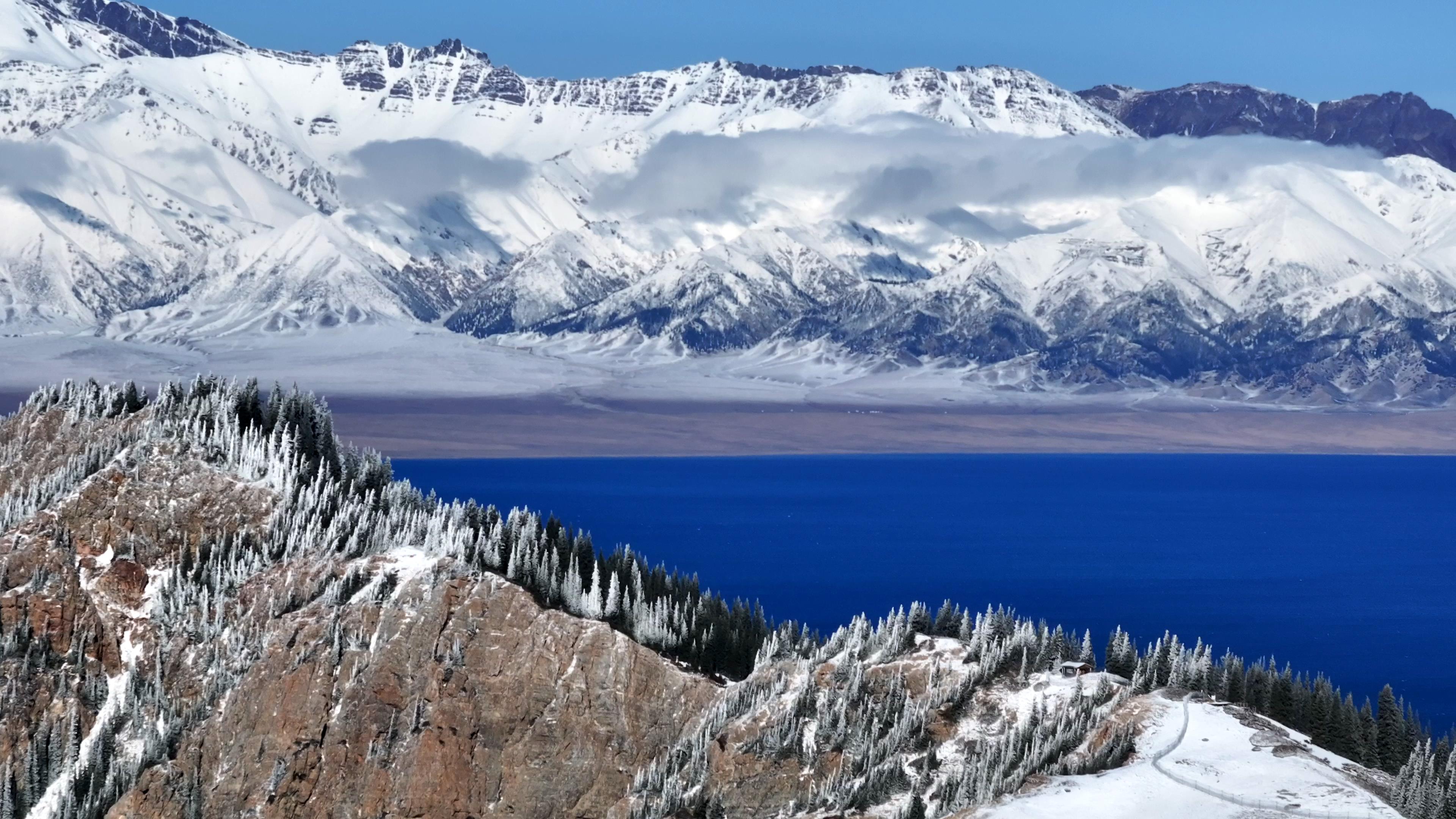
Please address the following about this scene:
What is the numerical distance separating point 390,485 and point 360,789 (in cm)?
3638

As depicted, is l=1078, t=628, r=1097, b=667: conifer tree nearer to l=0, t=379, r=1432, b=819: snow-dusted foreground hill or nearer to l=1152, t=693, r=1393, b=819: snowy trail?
l=0, t=379, r=1432, b=819: snow-dusted foreground hill

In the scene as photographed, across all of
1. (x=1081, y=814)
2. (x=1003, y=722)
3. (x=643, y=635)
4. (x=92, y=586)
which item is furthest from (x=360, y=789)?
(x=1081, y=814)

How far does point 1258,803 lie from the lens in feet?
287

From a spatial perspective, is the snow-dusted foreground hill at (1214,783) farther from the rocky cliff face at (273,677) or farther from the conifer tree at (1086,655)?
the rocky cliff face at (273,677)

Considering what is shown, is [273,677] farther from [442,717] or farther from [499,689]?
[499,689]

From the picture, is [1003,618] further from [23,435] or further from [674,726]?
[23,435]

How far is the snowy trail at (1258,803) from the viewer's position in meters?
85.4

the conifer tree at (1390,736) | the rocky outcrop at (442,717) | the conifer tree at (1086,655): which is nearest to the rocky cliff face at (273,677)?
the rocky outcrop at (442,717)

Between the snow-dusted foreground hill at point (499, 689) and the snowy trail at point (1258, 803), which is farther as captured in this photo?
the snow-dusted foreground hill at point (499, 689)

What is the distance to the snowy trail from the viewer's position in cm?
8544

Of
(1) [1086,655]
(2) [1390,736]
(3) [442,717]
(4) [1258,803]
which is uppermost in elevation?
(4) [1258,803]

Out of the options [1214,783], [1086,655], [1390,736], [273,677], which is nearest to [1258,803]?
[1214,783]

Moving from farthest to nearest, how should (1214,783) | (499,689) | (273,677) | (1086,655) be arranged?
1. (1086,655)
2. (273,677)
3. (499,689)
4. (1214,783)

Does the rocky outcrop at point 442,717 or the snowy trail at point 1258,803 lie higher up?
the snowy trail at point 1258,803
